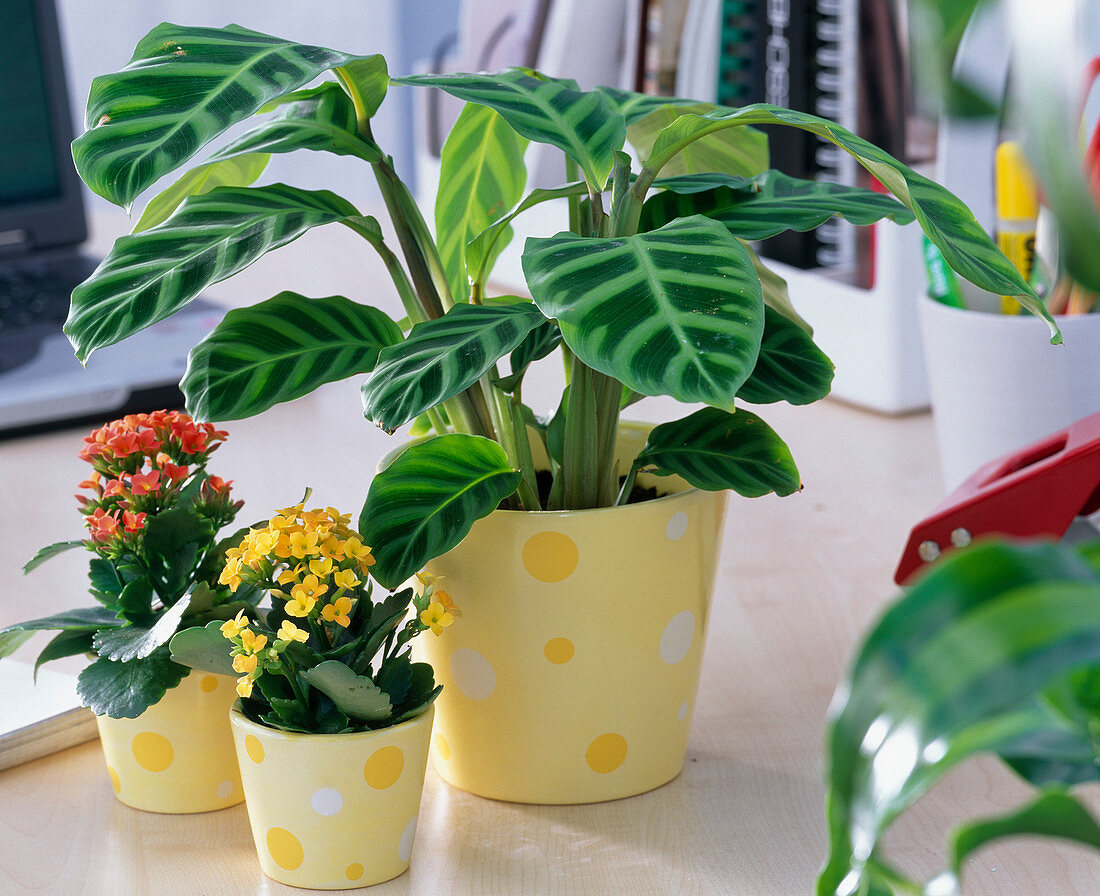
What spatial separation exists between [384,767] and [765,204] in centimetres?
24

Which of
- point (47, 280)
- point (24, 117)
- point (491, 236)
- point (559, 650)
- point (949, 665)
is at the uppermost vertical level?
point (949, 665)

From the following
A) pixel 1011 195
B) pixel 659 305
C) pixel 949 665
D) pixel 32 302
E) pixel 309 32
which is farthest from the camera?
pixel 309 32

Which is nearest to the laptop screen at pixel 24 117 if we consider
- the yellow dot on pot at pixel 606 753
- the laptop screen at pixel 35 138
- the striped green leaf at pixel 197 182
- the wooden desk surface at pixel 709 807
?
the laptop screen at pixel 35 138

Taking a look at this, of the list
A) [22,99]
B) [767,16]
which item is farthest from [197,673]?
[22,99]

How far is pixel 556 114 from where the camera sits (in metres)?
0.40

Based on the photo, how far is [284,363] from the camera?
0.43m

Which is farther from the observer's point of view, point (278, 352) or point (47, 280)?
point (47, 280)

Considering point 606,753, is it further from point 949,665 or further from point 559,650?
point 949,665

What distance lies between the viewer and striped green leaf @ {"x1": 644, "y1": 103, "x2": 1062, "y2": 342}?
0.36m

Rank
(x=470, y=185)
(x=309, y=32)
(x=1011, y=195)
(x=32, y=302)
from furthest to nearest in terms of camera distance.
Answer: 1. (x=309, y=32)
2. (x=32, y=302)
3. (x=1011, y=195)
4. (x=470, y=185)

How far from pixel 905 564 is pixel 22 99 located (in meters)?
0.90

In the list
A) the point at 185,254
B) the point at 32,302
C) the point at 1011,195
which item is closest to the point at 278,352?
the point at 185,254

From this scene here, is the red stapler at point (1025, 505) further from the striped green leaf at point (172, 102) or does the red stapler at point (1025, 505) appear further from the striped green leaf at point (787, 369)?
the striped green leaf at point (172, 102)

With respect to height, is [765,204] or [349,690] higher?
[765,204]
